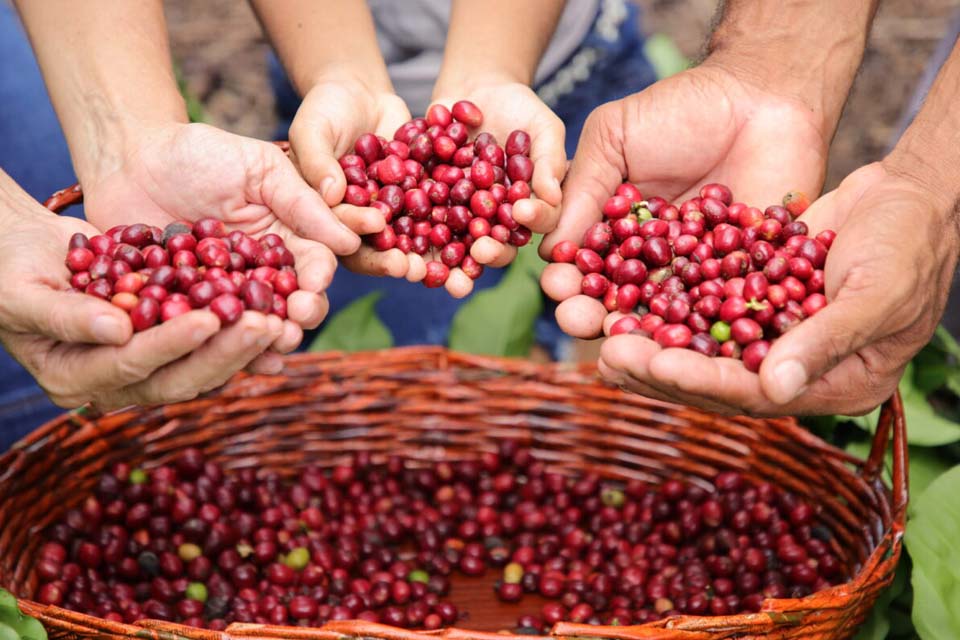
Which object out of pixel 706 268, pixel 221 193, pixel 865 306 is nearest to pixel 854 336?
pixel 865 306

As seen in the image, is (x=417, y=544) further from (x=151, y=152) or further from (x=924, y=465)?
(x=924, y=465)

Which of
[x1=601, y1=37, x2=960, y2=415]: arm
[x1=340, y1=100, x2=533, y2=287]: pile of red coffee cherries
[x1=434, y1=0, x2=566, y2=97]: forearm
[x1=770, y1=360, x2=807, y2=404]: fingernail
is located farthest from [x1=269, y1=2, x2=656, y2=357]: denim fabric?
[x1=770, y1=360, x2=807, y2=404]: fingernail

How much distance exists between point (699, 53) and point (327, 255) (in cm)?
180

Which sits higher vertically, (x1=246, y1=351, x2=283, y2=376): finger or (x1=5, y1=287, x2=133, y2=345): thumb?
(x1=5, y1=287, x2=133, y2=345): thumb

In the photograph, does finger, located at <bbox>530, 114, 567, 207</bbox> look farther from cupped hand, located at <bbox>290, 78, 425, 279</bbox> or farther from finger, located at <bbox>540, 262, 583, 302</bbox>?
cupped hand, located at <bbox>290, 78, 425, 279</bbox>

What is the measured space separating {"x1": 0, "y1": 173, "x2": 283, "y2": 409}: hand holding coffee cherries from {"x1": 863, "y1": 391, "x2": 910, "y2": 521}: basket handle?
165 centimetres

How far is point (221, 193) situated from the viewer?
254 centimetres

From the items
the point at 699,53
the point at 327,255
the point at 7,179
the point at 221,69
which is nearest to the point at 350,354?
the point at 327,255

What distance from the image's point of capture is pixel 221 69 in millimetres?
6551

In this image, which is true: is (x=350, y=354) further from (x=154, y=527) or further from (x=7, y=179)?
(x=7, y=179)

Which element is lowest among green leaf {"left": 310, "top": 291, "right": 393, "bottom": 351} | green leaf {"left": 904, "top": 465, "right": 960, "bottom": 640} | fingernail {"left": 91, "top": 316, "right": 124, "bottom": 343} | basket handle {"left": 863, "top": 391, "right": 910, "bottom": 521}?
green leaf {"left": 904, "top": 465, "right": 960, "bottom": 640}

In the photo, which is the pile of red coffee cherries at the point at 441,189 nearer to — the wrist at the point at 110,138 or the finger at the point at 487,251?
the finger at the point at 487,251

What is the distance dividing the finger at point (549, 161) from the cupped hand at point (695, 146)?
0.40ft

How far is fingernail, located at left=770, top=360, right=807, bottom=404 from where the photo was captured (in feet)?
6.21
